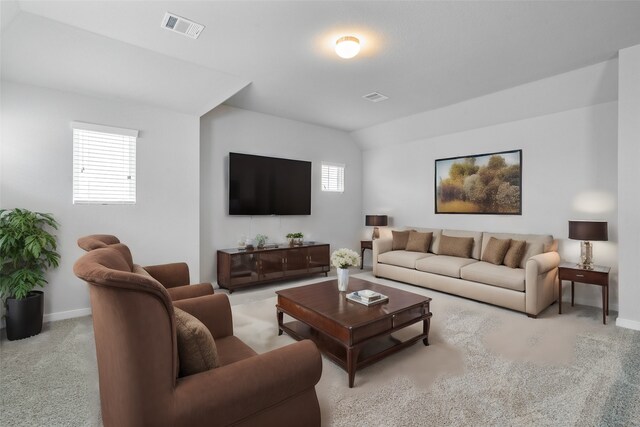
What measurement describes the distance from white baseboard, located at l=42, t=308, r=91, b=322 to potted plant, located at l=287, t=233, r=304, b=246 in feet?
9.56

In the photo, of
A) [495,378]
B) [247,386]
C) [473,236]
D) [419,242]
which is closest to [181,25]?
[247,386]

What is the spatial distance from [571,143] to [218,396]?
518cm

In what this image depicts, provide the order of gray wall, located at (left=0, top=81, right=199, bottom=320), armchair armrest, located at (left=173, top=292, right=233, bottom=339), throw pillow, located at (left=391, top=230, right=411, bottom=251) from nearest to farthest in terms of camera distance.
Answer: armchair armrest, located at (left=173, top=292, right=233, bottom=339)
gray wall, located at (left=0, top=81, right=199, bottom=320)
throw pillow, located at (left=391, top=230, right=411, bottom=251)

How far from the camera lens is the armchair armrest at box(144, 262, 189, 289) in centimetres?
291

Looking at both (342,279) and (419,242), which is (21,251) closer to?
(342,279)

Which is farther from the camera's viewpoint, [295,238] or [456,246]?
[295,238]

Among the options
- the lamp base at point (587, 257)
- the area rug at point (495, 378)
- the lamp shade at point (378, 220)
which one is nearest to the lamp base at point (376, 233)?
the lamp shade at point (378, 220)

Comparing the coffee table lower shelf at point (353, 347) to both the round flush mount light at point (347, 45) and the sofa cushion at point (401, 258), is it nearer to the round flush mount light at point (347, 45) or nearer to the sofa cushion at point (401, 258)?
the sofa cushion at point (401, 258)

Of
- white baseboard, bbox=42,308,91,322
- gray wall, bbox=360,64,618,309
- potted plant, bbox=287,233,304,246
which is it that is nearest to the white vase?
potted plant, bbox=287,233,304,246

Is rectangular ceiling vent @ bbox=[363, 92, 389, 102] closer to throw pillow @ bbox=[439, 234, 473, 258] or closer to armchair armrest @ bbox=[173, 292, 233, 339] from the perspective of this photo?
throw pillow @ bbox=[439, 234, 473, 258]

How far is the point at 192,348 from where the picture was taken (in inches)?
50.1

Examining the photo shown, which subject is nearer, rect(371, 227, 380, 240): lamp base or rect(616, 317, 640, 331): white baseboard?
rect(616, 317, 640, 331): white baseboard

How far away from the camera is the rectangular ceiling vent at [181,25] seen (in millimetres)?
2629

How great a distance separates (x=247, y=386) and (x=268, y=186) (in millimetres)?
4285
